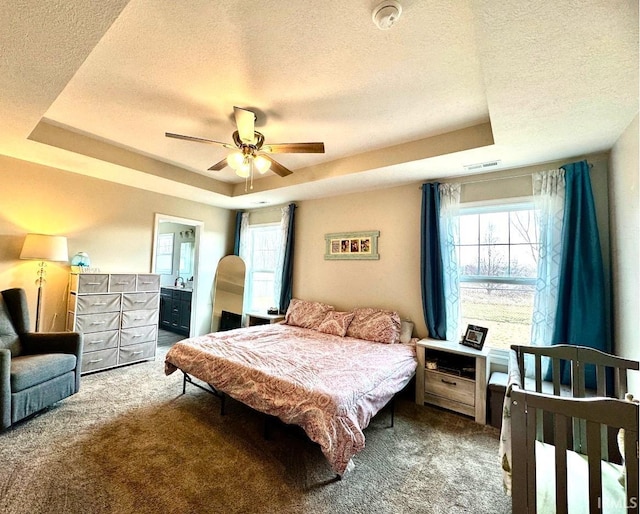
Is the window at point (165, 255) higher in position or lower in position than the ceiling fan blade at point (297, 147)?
lower

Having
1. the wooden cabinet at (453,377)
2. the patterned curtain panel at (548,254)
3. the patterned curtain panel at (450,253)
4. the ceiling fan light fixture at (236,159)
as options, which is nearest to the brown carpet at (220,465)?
the wooden cabinet at (453,377)

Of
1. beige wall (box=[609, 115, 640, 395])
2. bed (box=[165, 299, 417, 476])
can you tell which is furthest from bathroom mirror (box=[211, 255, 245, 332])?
beige wall (box=[609, 115, 640, 395])

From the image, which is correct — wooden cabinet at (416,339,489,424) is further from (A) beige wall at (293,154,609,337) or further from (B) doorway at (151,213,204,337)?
(B) doorway at (151,213,204,337)

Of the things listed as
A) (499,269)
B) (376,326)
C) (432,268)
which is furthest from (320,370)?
(499,269)

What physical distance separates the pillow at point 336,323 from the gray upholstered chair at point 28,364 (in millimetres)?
2655

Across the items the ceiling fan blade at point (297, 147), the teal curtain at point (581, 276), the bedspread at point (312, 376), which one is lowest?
the bedspread at point (312, 376)

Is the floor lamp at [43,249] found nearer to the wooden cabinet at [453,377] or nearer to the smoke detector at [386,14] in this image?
the smoke detector at [386,14]

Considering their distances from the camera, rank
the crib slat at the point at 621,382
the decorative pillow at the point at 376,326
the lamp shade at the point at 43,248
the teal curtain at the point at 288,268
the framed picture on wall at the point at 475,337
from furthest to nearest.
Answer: the teal curtain at the point at 288,268
the decorative pillow at the point at 376,326
the lamp shade at the point at 43,248
the framed picture on wall at the point at 475,337
the crib slat at the point at 621,382

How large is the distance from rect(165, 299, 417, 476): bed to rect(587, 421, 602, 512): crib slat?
43.7 inches

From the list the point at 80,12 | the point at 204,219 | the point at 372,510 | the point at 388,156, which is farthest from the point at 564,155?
the point at 204,219

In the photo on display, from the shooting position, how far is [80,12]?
130 cm

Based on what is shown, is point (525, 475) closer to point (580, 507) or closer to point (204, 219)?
point (580, 507)

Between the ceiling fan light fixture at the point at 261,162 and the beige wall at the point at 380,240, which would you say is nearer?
the ceiling fan light fixture at the point at 261,162

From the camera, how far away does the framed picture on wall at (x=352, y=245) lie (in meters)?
3.89
